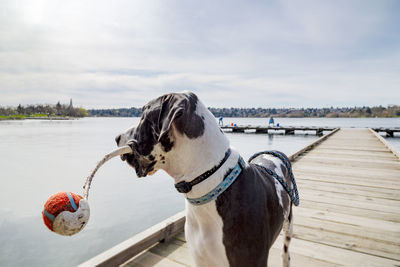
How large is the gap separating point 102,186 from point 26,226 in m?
3.93

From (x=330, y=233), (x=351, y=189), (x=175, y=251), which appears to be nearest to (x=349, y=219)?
(x=330, y=233)

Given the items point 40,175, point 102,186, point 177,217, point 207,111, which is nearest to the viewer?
point 207,111

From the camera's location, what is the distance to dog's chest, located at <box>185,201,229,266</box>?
1.47m

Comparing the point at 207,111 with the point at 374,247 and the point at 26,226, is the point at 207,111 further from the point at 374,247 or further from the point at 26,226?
the point at 26,226

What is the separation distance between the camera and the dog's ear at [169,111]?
1313 mm

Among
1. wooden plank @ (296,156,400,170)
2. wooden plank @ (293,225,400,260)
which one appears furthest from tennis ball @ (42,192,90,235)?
wooden plank @ (296,156,400,170)

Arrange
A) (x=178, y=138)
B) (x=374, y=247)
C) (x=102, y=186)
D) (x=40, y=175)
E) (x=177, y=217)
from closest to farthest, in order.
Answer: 1. (x=178, y=138)
2. (x=374, y=247)
3. (x=177, y=217)
4. (x=102, y=186)
5. (x=40, y=175)

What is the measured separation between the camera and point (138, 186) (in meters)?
11.0

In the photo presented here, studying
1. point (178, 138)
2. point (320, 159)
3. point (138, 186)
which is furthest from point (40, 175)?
point (178, 138)

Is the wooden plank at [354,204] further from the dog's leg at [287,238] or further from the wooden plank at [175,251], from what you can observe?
the wooden plank at [175,251]

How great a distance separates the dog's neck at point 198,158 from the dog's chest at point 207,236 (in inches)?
5.1

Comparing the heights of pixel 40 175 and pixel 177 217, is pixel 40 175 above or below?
below

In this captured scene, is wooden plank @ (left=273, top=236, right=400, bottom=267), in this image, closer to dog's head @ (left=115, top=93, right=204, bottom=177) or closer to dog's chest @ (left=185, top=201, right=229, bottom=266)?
dog's chest @ (left=185, top=201, right=229, bottom=266)

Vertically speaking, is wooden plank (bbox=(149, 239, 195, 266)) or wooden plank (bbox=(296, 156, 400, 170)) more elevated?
wooden plank (bbox=(296, 156, 400, 170))
